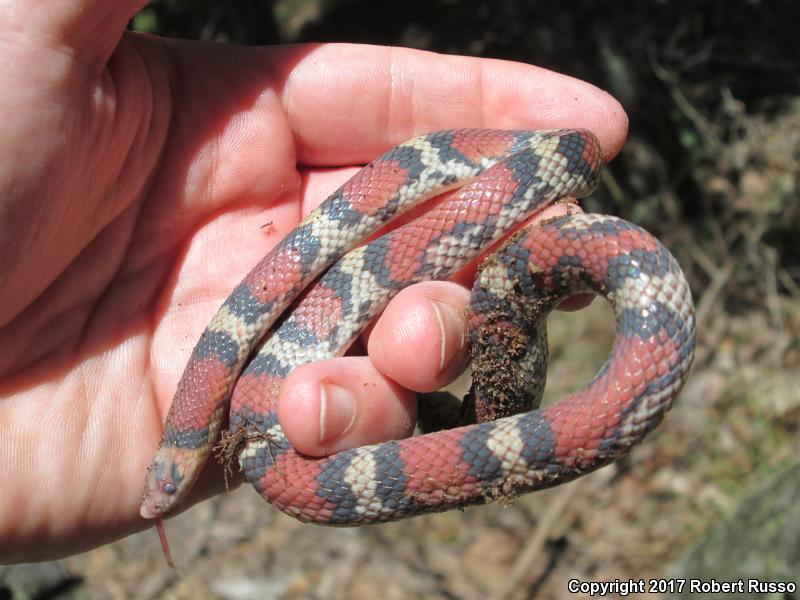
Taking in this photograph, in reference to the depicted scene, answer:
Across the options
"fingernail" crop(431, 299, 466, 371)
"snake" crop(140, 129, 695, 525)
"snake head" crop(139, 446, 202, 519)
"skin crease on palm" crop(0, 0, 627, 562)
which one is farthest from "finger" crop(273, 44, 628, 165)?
"snake head" crop(139, 446, 202, 519)

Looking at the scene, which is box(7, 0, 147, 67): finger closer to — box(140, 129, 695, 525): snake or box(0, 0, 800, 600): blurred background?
box(140, 129, 695, 525): snake

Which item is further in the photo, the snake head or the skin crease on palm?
the snake head

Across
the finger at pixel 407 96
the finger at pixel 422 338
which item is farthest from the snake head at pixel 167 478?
the finger at pixel 407 96

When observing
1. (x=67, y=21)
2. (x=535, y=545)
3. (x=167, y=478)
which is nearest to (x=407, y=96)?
(x=67, y=21)

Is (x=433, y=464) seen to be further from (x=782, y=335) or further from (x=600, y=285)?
(x=782, y=335)

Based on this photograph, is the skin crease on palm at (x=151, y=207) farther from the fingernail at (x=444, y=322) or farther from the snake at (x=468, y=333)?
the snake at (x=468, y=333)

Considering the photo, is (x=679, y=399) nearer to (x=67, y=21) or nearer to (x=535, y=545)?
(x=535, y=545)

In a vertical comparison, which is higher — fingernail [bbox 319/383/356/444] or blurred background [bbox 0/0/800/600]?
fingernail [bbox 319/383/356/444]
